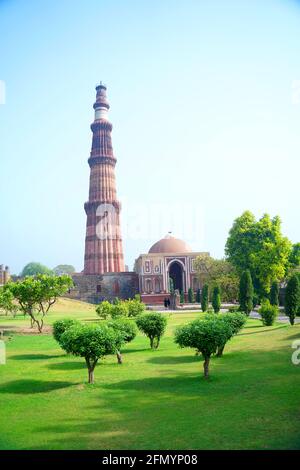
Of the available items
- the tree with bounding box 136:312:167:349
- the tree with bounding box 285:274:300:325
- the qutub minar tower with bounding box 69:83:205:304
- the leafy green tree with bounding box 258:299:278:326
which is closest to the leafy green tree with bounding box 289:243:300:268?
the tree with bounding box 285:274:300:325

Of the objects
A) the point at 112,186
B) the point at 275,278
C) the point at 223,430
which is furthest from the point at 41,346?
the point at 112,186

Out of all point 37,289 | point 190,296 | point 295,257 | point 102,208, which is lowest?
point 190,296

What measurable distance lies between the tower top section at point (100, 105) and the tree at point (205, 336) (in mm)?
45290

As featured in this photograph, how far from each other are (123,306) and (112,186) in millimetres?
29412

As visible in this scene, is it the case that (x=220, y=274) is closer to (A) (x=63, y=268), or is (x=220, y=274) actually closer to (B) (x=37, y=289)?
(B) (x=37, y=289)

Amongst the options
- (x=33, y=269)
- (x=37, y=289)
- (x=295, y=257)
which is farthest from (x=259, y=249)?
(x=33, y=269)

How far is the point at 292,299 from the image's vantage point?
56.7ft

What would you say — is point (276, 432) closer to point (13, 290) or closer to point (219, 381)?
point (219, 381)

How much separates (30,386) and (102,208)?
1610 inches

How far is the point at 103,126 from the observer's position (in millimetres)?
50000

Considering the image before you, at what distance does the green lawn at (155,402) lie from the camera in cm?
543

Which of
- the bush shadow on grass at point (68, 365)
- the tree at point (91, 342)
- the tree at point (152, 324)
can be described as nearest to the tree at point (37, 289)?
the tree at point (152, 324)

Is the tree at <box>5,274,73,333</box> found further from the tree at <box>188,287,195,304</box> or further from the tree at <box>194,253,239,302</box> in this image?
Result: the tree at <box>188,287,195,304</box>

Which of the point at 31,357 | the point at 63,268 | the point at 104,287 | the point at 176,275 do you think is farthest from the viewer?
the point at 63,268
